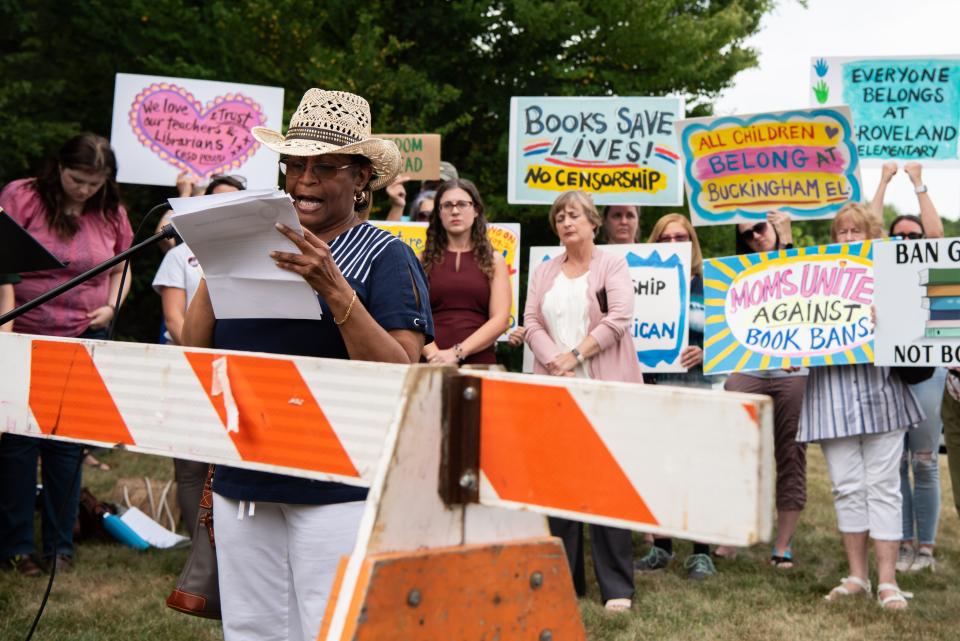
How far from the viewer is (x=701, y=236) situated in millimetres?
15445

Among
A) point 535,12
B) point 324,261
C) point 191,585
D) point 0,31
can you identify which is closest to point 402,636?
point 324,261

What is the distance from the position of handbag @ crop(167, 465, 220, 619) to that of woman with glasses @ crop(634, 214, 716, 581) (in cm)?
387

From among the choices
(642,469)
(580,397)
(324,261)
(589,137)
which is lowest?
(642,469)

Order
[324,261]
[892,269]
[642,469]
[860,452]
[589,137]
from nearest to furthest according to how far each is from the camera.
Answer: [642,469], [324,261], [892,269], [860,452], [589,137]

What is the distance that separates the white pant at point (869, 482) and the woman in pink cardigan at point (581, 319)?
1134 mm

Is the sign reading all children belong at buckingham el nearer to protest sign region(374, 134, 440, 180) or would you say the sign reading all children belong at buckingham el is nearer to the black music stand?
protest sign region(374, 134, 440, 180)

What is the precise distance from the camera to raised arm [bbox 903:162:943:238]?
229 inches

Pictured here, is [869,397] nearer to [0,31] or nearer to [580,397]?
[580,397]

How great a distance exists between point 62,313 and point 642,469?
4.77 m

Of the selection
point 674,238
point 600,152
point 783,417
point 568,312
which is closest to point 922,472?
point 783,417

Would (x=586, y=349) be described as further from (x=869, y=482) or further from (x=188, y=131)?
(x=188, y=131)

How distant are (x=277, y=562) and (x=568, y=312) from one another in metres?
3.36

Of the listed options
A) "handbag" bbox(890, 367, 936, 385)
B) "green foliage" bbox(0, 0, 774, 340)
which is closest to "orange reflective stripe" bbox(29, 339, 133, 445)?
"handbag" bbox(890, 367, 936, 385)

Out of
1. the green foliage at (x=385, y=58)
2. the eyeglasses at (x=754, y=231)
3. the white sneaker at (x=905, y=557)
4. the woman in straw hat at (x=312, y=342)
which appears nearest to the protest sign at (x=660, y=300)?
the eyeglasses at (x=754, y=231)
